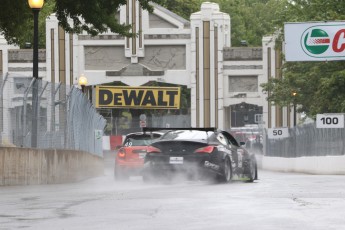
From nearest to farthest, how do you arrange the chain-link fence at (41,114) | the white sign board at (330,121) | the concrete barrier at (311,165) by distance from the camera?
the chain-link fence at (41,114) → the concrete barrier at (311,165) → the white sign board at (330,121)

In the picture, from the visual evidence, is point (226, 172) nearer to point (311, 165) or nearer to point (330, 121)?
point (330, 121)

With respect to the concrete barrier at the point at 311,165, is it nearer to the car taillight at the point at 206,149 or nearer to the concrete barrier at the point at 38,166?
the concrete barrier at the point at 38,166

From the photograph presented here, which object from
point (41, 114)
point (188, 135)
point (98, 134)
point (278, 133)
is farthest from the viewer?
point (278, 133)

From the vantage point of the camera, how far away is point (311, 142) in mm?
45500

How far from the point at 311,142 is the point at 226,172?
21125 millimetres

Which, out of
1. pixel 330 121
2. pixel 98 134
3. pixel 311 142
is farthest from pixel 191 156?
pixel 311 142

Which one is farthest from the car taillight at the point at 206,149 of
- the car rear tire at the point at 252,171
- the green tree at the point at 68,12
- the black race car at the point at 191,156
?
the green tree at the point at 68,12

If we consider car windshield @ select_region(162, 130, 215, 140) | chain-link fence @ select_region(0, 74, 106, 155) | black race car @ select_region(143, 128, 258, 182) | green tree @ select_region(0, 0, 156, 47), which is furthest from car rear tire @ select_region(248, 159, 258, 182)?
green tree @ select_region(0, 0, 156, 47)

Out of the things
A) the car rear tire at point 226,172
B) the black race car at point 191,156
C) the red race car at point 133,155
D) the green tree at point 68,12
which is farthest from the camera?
the red race car at point 133,155

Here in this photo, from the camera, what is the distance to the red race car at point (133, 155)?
3183 cm

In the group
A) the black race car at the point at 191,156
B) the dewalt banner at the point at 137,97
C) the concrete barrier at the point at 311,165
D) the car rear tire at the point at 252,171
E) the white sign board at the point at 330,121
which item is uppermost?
the dewalt banner at the point at 137,97

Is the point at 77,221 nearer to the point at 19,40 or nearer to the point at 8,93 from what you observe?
the point at 8,93

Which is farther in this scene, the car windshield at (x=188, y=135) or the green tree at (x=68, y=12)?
the green tree at (x=68, y=12)

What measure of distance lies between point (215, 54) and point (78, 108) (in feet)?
146
